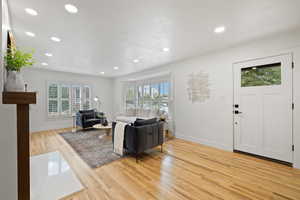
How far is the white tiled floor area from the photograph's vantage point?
1812 mm

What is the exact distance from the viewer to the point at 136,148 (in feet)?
8.86

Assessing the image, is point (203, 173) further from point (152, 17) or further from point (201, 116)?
point (152, 17)

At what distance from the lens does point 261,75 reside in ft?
9.27

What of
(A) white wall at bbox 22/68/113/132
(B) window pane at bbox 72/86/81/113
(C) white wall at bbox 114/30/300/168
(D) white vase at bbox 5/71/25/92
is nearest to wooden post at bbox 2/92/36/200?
(D) white vase at bbox 5/71/25/92

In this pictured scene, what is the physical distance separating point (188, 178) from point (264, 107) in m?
2.23

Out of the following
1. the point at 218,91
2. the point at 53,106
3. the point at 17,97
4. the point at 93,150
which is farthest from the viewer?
the point at 53,106

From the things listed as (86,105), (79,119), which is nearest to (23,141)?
(79,119)

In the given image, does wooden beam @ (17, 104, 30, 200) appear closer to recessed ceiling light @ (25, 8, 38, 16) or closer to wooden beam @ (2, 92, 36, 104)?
wooden beam @ (2, 92, 36, 104)

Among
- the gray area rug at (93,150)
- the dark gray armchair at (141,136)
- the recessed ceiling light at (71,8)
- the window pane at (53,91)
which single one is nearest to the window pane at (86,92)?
the window pane at (53,91)

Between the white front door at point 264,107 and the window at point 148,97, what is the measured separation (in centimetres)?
240

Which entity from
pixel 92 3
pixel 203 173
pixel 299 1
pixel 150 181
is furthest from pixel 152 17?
pixel 203 173

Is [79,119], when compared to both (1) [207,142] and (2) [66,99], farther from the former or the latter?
(1) [207,142]

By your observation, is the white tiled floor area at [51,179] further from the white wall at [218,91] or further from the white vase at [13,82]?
the white wall at [218,91]

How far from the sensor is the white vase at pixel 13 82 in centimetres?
120
